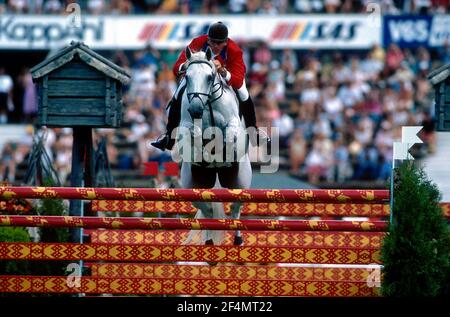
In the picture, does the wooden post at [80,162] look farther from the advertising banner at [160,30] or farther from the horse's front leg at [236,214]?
the advertising banner at [160,30]

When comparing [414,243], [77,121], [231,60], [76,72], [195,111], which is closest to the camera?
[414,243]

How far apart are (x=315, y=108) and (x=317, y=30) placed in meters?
3.68

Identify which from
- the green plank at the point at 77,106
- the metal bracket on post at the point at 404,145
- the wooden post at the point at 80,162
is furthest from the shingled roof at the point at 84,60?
the metal bracket on post at the point at 404,145

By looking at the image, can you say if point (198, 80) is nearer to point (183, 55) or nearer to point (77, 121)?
point (183, 55)

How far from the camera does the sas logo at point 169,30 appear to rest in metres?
30.8

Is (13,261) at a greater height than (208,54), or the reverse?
(208,54)

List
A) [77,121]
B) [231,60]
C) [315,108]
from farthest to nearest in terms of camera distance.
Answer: [315,108]
[77,121]
[231,60]

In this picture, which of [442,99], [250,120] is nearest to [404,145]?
[442,99]

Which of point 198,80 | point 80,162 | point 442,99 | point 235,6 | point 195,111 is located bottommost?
point 80,162

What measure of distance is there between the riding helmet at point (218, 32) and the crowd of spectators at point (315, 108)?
10419mm

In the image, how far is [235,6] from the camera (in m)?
31.2

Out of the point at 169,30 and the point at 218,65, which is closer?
the point at 218,65

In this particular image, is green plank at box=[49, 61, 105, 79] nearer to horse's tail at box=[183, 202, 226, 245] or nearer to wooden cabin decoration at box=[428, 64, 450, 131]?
horse's tail at box=[183, 202, 226, 245]
